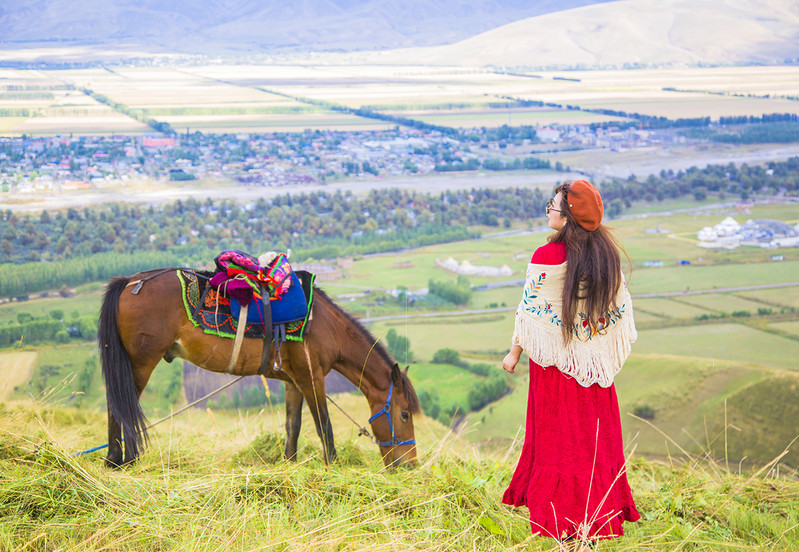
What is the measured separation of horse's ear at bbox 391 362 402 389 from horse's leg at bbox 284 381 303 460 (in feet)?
2.20

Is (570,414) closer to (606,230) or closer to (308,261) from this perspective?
(606,230)

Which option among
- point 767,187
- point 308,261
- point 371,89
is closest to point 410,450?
point 308,261

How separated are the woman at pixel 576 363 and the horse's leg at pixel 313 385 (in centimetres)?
166

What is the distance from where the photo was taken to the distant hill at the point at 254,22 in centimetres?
4372

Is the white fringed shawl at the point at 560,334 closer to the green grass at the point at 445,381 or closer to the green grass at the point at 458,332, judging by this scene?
the green grass at the point at 445,381

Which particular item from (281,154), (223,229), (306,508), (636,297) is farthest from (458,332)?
(281,154)

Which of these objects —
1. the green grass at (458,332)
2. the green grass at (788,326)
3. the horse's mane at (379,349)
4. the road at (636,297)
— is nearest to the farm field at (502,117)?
the road at (636,297)

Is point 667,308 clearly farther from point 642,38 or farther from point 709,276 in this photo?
point 642,38

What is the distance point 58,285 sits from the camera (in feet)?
55.7

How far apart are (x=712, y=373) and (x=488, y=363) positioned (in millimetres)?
5545

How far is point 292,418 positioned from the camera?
4.25 metres

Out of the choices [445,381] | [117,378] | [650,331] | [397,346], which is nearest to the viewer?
[117,378]

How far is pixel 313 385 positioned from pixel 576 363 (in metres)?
1.99

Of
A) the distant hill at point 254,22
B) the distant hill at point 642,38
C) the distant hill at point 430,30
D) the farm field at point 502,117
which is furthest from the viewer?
the distant hill at point 642,38
